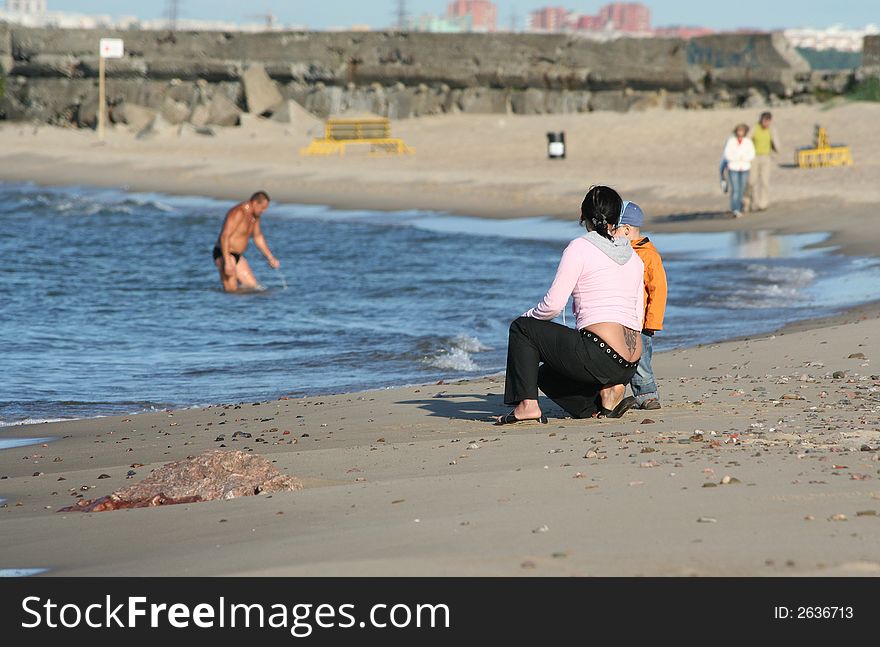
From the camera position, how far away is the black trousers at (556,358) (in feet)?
22.0

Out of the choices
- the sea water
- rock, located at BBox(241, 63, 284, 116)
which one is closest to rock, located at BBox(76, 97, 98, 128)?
rock, located at BBox(241, 63, 284, 116)

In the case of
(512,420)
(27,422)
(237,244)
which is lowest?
(27,422)

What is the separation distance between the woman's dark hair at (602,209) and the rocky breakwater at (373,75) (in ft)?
101

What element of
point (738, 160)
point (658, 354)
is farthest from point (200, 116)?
point (658, 354)

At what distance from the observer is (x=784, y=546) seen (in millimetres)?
4000

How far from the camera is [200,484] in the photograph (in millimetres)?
5492

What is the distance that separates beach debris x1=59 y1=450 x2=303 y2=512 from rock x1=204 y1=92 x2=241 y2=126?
1390 inches

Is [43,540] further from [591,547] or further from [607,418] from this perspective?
[607,418]

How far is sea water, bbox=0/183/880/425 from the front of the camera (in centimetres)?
1031

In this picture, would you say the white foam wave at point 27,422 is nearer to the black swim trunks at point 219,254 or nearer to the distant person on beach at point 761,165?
the black swim trunks at point 219,254

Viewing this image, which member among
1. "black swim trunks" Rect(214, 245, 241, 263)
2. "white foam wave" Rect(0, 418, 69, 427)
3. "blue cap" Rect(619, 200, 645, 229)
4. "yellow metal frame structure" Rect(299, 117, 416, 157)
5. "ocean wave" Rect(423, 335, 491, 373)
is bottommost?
"white foam wave" Rect(0, 418, 69, 427)

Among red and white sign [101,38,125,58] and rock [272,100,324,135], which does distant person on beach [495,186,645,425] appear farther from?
red and white sign [101,38,125,58]

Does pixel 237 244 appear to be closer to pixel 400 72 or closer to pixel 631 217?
pixel 631 217

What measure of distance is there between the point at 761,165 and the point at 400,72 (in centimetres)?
2315
